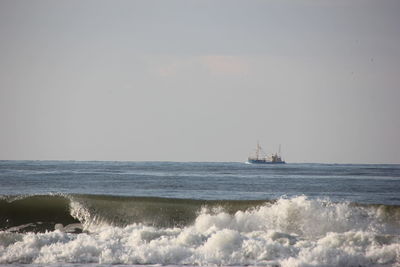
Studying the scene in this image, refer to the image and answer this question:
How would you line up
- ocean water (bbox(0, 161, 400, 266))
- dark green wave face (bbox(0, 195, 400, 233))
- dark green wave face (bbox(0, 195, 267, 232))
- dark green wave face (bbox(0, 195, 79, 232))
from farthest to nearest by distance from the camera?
dark green wave face (bbox(0, 195, 79, 232)) < dark green wave face (bbox(0, 195, 267, 232)) < dark green wave face (bbox(0, 195, 400, 233)) < ocean water (bbox(0, 161, 400, 266))

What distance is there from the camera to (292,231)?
20.5m

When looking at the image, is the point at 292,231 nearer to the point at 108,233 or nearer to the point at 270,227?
the point at 270,227

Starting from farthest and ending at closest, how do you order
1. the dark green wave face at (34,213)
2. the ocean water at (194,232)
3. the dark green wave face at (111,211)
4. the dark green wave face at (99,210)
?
the dark green wave face at (34,213)
the dark green wave face at (99,210)
the dark green wave face at (111,211)
the ocean water at (194,232)

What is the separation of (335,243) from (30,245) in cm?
984

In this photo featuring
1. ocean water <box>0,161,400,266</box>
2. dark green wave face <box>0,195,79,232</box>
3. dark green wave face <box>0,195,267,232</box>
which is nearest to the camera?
ocean water <box>0,161,400,266</box>

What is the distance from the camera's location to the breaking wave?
1666cm

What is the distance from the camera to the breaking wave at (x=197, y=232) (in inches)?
656

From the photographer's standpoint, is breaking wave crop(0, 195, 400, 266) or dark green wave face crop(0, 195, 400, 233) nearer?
breaking wave crop(0, 195, 400, 266)

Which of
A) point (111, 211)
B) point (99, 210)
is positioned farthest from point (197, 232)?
point (99, 210)

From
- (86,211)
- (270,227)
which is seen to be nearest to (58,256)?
(86,211)

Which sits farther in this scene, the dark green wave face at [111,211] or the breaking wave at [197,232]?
the dark green wave face at [111,211]

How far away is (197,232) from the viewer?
18656 mm

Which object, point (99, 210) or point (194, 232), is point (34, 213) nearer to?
point (99, 210)

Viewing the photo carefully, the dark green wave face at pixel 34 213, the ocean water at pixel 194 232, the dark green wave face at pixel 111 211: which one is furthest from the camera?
the dark green wave face at pixel 34 213
